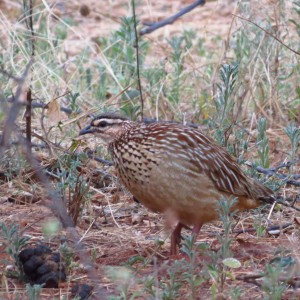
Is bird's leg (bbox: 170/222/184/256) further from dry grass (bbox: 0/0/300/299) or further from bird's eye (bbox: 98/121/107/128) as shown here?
bird's eye (bbox: 98/121/107/128)

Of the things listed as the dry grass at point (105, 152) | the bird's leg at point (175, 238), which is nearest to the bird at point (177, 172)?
the bird's leg at point (175, 238)

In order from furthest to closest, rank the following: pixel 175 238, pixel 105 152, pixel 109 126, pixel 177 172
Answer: pixel 105 152 < pixel 109 126 < pixel 175 238 < pixel 177 172

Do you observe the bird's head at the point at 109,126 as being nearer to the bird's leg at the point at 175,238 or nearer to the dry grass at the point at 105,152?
the dry grass at the point at 105,152

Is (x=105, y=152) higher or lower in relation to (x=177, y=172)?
lower

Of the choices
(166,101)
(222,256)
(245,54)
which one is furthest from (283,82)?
(222,256)

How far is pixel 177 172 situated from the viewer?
567cm

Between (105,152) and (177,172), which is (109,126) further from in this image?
(105,152)

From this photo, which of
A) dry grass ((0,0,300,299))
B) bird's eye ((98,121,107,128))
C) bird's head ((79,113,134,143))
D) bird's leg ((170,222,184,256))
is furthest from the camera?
bird's eye ((98,121,107,128))

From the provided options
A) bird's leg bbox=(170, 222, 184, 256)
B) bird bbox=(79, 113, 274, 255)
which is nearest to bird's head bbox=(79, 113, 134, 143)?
bird bbox=(79, 113, 274, 255)

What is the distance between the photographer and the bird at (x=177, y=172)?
18.5 feet

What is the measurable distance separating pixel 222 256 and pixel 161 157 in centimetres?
88

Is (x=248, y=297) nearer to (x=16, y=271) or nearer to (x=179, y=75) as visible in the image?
(x=16, y=271)

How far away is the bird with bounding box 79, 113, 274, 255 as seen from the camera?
563cm

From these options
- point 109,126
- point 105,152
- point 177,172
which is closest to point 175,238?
point 177,172
